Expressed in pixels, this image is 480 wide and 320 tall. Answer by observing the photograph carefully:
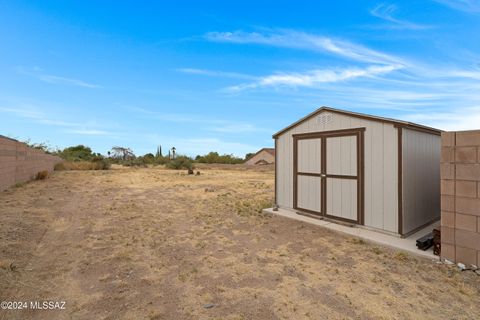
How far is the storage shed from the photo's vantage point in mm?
4902

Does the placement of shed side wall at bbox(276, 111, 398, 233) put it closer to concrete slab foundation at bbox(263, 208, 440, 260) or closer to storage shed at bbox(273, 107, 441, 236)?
storage shed at bbox(273, 107, 441, 236)

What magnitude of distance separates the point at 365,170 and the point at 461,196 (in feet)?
6.38

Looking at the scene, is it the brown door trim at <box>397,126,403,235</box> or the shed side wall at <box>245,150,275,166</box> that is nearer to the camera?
the brown door trim at <box>397,126,403,235</box>

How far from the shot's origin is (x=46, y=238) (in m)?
4.83

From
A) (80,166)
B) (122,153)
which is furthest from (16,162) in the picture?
(122,153)

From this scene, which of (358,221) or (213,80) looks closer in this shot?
(358,221)

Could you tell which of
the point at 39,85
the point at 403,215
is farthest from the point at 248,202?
the point at 39,85

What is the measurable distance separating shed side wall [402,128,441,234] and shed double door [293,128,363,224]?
83 centimetres

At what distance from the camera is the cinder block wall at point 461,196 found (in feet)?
11.0

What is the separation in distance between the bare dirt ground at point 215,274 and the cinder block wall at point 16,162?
→ 5.30m

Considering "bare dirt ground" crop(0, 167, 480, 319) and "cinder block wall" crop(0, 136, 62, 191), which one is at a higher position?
"cinder block wall" crop(0, 136, 62, 191)

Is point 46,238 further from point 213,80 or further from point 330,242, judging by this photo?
point 213,80

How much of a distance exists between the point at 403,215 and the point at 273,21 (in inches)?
367

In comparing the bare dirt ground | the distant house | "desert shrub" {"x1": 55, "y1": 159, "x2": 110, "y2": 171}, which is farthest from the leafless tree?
the bare dirt ground
